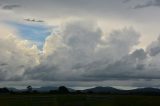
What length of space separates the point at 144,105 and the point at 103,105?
9854 millimetres

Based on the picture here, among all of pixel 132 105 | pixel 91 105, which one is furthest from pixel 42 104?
pixel 132 105

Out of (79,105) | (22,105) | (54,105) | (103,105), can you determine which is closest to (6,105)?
(22,105)

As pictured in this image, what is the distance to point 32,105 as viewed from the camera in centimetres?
9144

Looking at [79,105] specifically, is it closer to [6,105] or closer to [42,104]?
[42,104]

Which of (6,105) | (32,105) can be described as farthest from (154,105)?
(6,105)

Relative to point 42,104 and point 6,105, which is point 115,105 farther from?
point 6,105

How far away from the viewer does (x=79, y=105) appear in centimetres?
9356

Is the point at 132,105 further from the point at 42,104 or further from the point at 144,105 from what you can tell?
the point at 42,104

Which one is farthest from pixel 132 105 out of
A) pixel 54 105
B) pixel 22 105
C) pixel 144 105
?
pixel 22 105

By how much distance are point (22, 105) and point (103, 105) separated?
19502 mm

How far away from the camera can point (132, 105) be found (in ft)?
307

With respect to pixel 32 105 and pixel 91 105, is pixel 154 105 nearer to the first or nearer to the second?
pixel 91 105

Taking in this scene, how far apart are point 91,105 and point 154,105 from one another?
49.5 feet

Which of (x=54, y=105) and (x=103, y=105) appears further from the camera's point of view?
(x=103, y=105)
